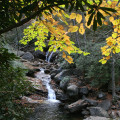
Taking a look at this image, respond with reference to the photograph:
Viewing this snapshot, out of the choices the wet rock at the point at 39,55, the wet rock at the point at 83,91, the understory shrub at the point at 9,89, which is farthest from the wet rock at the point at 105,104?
the wet rock at the point at 39,55

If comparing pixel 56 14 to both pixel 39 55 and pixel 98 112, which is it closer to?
pixel 98 112

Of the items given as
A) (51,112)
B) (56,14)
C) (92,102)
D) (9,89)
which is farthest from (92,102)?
(56,14)

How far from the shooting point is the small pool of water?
616cm

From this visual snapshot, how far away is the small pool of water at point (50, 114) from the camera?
6.16 meters

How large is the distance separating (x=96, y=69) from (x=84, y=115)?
2.88m

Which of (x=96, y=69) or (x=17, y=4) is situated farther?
(x=96, y=69)

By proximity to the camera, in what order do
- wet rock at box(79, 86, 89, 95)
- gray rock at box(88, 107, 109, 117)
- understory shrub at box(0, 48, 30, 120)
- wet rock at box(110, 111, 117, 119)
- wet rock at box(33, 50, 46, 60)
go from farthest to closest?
wet rock at box(33, 50, 46, 60) → wet rock at box(79, 86, 89, 95) → gray rock at box(88, 107, 109, 117) → wet rock at box(110, 111, 117, 119) → understory shrub at box(0, 48, 30, 120)

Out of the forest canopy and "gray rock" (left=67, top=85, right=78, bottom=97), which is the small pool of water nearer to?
"gray rock" (left=67, top=85, right=78, bottom=97)

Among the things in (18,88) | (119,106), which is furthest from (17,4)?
(119,106)

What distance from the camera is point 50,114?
650 cm

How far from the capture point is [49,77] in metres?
12.2

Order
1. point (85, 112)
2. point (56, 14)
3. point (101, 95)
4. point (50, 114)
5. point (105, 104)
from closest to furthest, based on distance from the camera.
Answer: point (56, 14) < point (50, 114) < point (85, 112) < point (105, 104) < point (101, 95)

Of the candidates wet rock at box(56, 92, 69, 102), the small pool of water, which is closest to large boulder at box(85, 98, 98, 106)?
the small pool of water

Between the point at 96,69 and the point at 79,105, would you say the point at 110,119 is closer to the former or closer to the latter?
the point at 79,105
